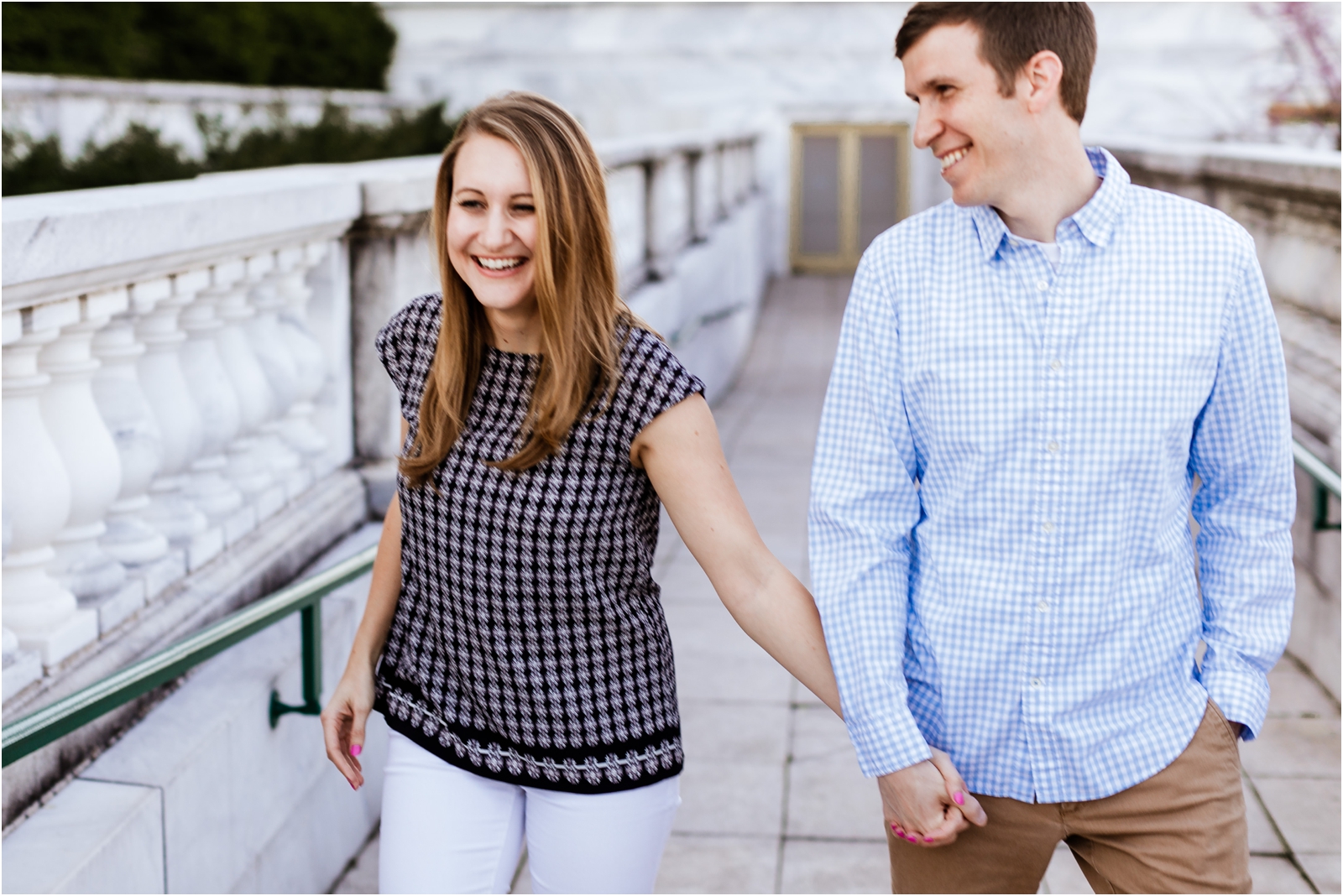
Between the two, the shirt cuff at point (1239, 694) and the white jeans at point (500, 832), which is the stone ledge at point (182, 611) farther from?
the shirt cuff at point (1239, 694)

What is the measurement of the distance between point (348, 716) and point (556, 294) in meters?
0.76

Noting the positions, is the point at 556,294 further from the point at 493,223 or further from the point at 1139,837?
the point at 1139,837

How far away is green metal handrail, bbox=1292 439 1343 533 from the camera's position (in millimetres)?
3975

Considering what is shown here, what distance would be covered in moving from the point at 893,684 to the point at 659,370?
0.53 m

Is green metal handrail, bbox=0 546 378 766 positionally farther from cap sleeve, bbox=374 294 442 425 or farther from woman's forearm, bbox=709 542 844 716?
woman's forearm, bbox=709 542 844 716

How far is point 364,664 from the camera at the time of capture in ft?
7.34

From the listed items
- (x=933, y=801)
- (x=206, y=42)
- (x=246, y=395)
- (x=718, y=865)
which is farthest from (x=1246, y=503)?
(x=206, y=42)

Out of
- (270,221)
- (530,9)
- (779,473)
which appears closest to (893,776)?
(270,221)

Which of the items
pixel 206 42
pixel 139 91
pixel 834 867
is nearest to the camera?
pixel 834 867

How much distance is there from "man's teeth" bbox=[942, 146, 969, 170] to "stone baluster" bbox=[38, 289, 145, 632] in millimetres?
1612

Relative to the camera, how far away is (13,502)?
99.6 inches

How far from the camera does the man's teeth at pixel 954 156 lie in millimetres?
1844

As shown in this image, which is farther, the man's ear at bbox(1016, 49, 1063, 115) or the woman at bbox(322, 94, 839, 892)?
the woman at bbox(322, 94, 839, 892)

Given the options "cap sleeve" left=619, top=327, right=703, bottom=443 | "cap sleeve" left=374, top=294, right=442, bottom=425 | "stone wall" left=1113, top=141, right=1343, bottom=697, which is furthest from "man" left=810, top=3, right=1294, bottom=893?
"stone wall" left=1113, top=141, right=1343, bottom=697
